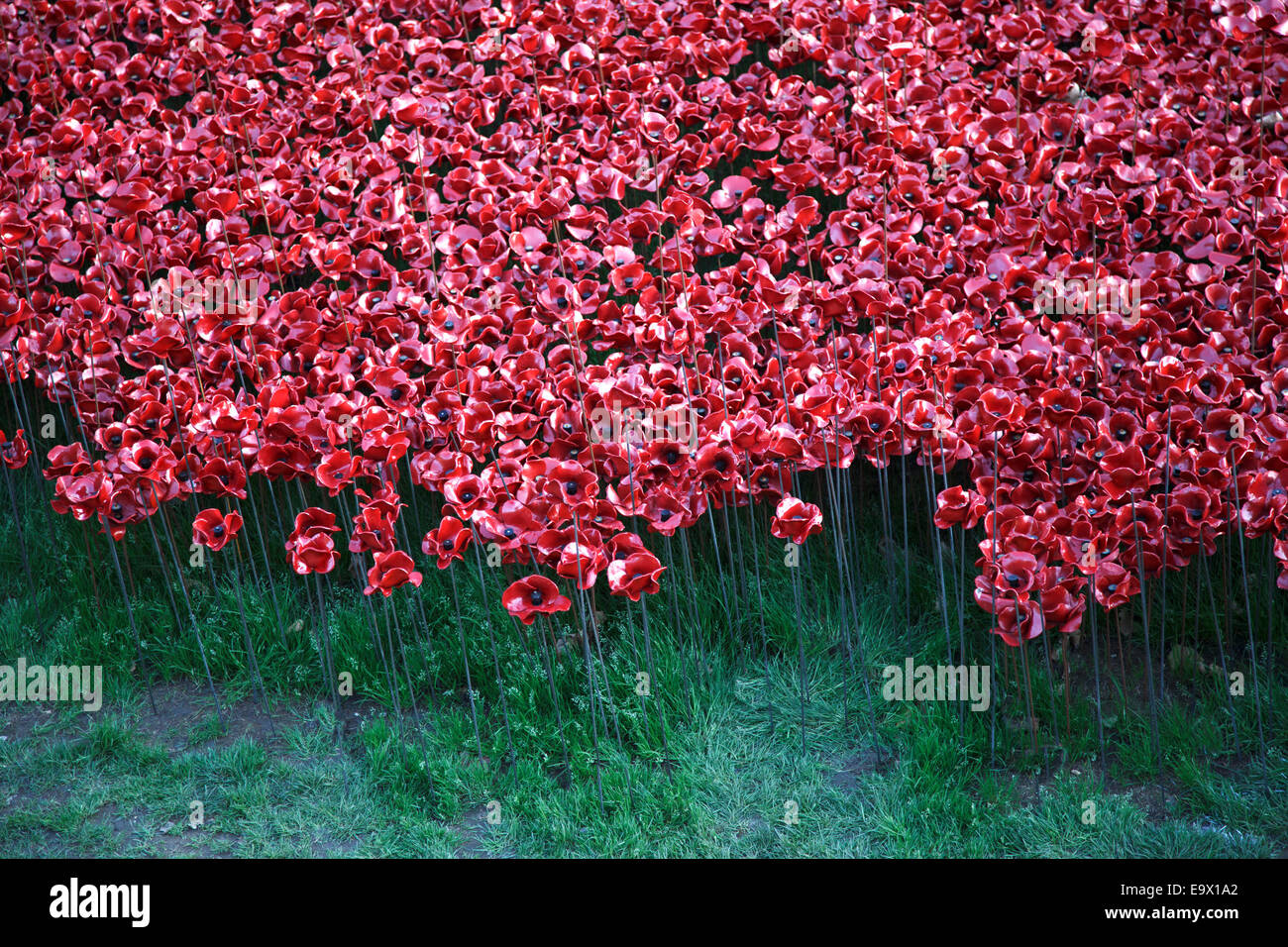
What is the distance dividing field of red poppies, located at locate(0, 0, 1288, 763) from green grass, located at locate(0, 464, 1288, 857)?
0.64 ft

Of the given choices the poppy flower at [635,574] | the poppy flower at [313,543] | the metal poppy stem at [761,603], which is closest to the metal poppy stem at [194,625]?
the poppy flower at [313,543]

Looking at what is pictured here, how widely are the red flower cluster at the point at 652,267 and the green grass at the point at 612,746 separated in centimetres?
34

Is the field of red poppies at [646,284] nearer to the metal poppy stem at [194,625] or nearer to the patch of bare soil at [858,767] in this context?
the metal poppy stem at [194,625]

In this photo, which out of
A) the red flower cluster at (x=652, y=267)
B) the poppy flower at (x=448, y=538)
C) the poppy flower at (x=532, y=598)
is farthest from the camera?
the red flower cluster at (x=652, y=267)

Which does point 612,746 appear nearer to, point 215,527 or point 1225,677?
point 215,527

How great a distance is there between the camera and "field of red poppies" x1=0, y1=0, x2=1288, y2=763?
3.05m

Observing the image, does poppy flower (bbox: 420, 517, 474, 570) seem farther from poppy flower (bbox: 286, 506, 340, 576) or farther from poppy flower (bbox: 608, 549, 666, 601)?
poppy flower (bbox: 608, 549, 666, 601)

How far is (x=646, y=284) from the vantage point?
3756 mm

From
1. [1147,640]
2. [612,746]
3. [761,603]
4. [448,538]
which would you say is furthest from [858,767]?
[448,538]

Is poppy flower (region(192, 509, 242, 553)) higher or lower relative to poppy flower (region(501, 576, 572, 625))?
higher

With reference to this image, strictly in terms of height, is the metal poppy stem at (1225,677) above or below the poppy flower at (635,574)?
below

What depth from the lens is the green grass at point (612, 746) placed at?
287 cm

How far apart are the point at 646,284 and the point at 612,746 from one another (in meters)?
1.50

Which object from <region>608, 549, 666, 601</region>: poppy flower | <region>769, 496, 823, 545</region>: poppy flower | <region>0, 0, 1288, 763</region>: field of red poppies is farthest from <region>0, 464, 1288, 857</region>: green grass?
<region>769, 496, 823, 545</region>: poppy flower
